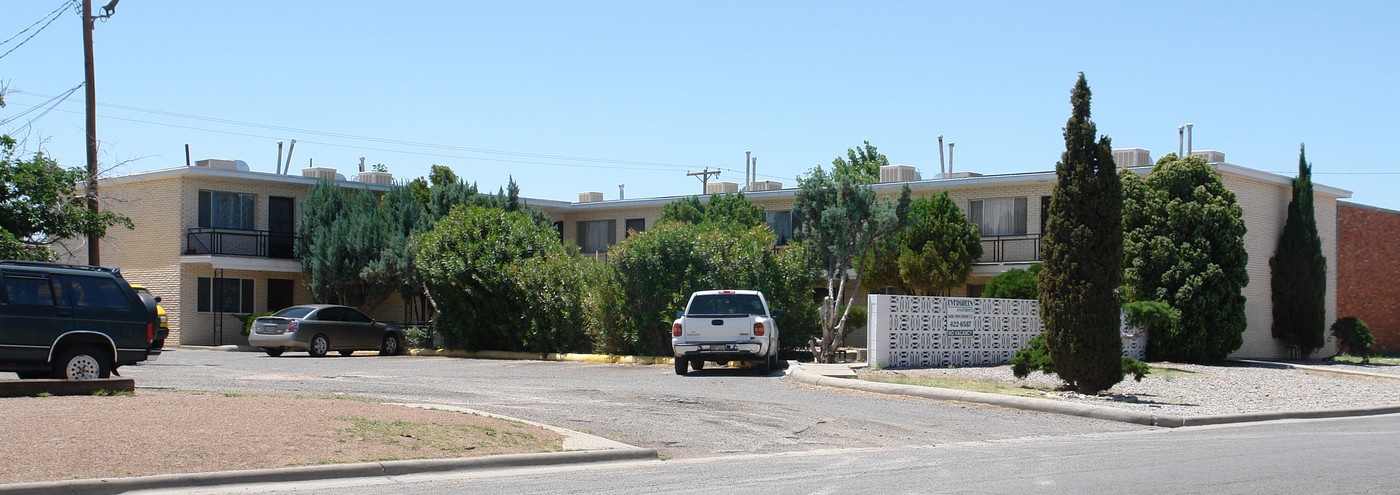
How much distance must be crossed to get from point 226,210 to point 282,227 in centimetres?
181

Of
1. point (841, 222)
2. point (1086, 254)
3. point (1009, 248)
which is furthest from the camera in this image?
point (1009, 248)

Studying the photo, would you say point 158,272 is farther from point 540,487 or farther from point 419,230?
point 540,487

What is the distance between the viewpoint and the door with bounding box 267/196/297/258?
1469 inches

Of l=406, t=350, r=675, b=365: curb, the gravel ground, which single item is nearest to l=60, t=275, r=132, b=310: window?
the gravel ground

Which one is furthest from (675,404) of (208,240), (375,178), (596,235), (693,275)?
(375,178)

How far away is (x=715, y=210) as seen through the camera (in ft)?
114

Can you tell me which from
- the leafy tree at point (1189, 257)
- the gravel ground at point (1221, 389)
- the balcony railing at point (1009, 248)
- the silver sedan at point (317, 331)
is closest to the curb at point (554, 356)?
the silver sedan at point (317, 331)

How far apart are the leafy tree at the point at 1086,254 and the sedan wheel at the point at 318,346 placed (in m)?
19.1

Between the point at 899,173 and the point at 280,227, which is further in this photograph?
the point at 280,227

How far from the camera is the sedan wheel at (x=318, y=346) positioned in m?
30.2

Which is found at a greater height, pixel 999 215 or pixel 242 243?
pixel 999 215

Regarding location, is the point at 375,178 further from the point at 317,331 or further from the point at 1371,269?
the point at 1371,269

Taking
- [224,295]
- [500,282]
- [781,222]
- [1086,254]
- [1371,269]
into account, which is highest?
[781,222]

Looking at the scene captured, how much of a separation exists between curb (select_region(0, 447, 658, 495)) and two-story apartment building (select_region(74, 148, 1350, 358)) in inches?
896
